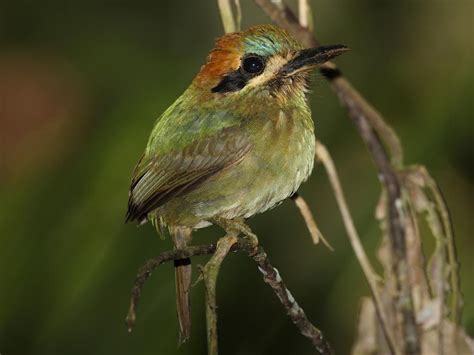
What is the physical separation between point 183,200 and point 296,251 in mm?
1140

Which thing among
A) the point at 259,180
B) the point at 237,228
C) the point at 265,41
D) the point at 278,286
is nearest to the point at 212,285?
the point at 278,286

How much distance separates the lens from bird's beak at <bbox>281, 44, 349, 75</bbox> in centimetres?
303

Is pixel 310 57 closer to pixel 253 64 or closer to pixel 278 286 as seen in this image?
pixel 253 64

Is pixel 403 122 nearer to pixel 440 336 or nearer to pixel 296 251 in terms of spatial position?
pixel 296 251

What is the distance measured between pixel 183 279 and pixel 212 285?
99 centimetres

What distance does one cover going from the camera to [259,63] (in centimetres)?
318

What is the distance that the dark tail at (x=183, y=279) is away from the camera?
10.7 ft

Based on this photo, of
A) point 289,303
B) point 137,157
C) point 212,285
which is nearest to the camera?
point 212,285

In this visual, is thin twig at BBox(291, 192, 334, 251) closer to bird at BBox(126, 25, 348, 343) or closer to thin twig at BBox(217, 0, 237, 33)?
bird at BBox(126, 25, 348, 343)

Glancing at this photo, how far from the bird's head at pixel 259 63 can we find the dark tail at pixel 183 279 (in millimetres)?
505

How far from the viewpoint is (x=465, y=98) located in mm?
4020

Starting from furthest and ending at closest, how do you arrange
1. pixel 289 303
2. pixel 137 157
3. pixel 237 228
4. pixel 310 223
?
1. pixel 137 157
2. pixel 310 223
3. pixel 237 228
4. pixel 289 303

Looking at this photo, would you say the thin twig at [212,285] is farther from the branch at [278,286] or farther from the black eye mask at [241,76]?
the black eye mask at [241,76]

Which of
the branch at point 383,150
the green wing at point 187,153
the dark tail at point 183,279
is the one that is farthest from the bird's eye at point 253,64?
the dark tail at point 183,279
